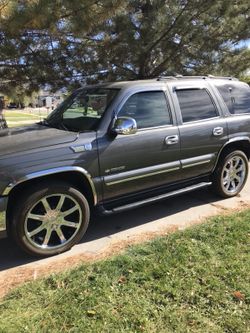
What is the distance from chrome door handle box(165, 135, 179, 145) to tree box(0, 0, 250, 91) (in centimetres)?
312

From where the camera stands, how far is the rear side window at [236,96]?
5590mm

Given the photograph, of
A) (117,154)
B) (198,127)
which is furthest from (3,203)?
(198,127)

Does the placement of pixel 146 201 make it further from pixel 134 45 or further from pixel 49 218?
pixel 134 45

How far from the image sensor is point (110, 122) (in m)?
4.29

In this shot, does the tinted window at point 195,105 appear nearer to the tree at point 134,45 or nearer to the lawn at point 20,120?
the tree at point 134,45

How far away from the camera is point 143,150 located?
450 cm

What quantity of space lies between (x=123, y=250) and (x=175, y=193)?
1268mm

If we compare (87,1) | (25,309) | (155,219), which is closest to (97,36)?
(87,1)

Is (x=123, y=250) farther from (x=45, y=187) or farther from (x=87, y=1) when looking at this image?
(x=87, y=1)

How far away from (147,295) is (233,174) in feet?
→ 10.3

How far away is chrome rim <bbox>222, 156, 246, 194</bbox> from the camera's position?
18.6 feet

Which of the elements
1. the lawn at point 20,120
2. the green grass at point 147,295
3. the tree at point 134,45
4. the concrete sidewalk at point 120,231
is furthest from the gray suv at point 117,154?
the lawn at point 20,120

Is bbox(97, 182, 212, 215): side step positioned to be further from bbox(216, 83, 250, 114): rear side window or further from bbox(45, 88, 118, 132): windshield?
bbox(216, 83, 250, 114): rear side window

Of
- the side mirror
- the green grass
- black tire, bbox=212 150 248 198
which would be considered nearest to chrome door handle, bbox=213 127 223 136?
black tire, bbox=212 150 248 198
